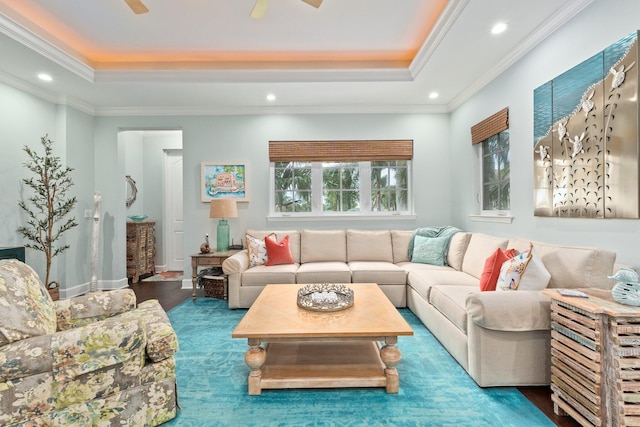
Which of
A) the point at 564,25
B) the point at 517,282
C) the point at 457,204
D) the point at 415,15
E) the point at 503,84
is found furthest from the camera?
the point at 457,204

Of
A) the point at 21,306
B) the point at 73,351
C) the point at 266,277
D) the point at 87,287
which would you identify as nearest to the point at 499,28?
the point at 266,277

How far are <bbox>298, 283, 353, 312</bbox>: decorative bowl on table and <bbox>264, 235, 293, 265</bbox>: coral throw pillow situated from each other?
54.4 inches

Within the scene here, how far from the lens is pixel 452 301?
2404 mm

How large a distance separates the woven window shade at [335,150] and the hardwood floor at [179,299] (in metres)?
2.25

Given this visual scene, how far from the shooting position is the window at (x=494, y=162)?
3.37 metres

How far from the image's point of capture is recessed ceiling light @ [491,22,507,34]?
2576 millimetres

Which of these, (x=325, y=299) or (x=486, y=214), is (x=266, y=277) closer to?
(x=325, y=299)

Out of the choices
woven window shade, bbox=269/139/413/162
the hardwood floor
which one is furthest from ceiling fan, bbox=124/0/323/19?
the hardwood floor

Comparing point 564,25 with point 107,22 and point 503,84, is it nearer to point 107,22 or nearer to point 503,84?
point 503,84

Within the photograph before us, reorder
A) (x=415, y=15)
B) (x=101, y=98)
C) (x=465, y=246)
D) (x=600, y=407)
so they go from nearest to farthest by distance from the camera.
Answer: (x=600, y=407) → (x=415, y=15) → (x=465, y=246) → (x=101, y=98)

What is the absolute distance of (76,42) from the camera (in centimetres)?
326

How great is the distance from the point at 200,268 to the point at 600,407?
4454 millimetres

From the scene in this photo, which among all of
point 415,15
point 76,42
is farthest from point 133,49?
point 415,15

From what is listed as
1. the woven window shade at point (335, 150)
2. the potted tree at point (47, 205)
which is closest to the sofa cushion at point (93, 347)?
the potted tree at point (47, 205)
